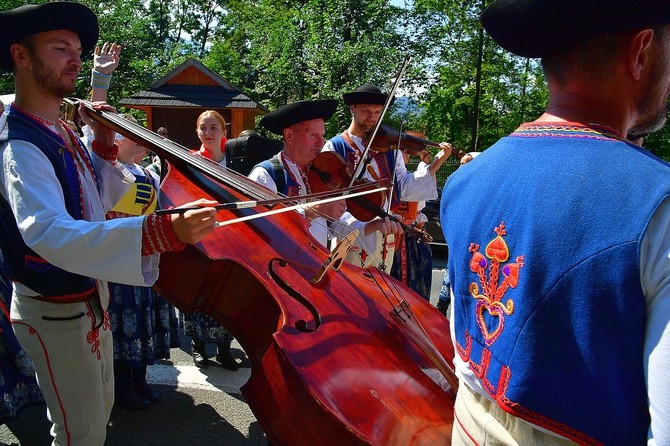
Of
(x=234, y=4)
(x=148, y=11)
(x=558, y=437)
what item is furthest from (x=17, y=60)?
(x=148, y=11)

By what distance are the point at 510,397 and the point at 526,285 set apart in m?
0.21

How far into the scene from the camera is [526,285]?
38.7 inches

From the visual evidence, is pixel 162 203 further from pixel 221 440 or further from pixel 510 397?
pixel 510 397

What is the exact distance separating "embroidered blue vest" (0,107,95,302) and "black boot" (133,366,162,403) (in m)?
1.76

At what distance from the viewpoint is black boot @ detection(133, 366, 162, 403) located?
344 centimetres

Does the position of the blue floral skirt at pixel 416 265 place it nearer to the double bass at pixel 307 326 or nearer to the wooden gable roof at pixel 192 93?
the double bass at pixel 307 326

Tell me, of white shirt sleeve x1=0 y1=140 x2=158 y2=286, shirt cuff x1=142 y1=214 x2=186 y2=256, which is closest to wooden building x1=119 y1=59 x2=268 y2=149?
white shirt sleeve x1=0 y1=140 x2=158 y2=286

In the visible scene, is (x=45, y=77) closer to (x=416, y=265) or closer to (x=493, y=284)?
(x=493, y=284)

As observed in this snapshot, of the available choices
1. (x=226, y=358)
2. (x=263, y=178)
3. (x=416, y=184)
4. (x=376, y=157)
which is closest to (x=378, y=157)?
(x=376, y=157)

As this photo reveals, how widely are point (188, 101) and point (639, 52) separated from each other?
13.7 meters

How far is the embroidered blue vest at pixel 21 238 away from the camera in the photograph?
71.4 inches

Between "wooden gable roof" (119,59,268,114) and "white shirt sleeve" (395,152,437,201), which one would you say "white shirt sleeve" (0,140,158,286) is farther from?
"wooden gable roof" (119,59,268,114)

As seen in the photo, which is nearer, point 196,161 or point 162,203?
point 196,161

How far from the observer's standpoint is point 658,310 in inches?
33.4
